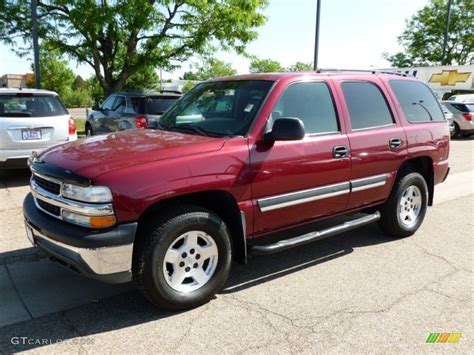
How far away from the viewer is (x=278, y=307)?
139 inches

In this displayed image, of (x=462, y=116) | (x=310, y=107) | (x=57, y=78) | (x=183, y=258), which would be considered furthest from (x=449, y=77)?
(x=57, y=78)

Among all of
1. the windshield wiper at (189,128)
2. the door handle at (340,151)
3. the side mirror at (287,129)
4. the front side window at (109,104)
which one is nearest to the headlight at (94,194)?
the windshield wiper at (189,128)

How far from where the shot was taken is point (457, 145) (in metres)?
15.8

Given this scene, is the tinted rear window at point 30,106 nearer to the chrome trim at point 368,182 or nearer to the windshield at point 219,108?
the windshield at point 219,108

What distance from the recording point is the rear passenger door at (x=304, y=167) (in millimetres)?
3734

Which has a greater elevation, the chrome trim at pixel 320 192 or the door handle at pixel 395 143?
the door handle at pixel 395 143

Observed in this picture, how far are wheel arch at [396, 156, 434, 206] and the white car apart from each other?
559 centimetres

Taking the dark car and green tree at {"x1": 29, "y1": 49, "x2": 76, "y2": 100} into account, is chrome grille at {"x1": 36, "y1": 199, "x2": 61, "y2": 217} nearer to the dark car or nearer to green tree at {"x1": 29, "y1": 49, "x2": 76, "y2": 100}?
the dark car

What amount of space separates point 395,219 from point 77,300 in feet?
11.6

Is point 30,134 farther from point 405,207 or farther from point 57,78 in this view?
point 57,78

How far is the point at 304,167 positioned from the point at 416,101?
7.46 ft

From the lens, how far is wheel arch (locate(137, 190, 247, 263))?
340 centimetres

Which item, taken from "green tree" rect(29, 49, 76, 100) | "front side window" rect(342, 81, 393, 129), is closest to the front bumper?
"front side window" rect(342, 81, 393, 129)

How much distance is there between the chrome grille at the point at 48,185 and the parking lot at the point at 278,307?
3.10 ft
